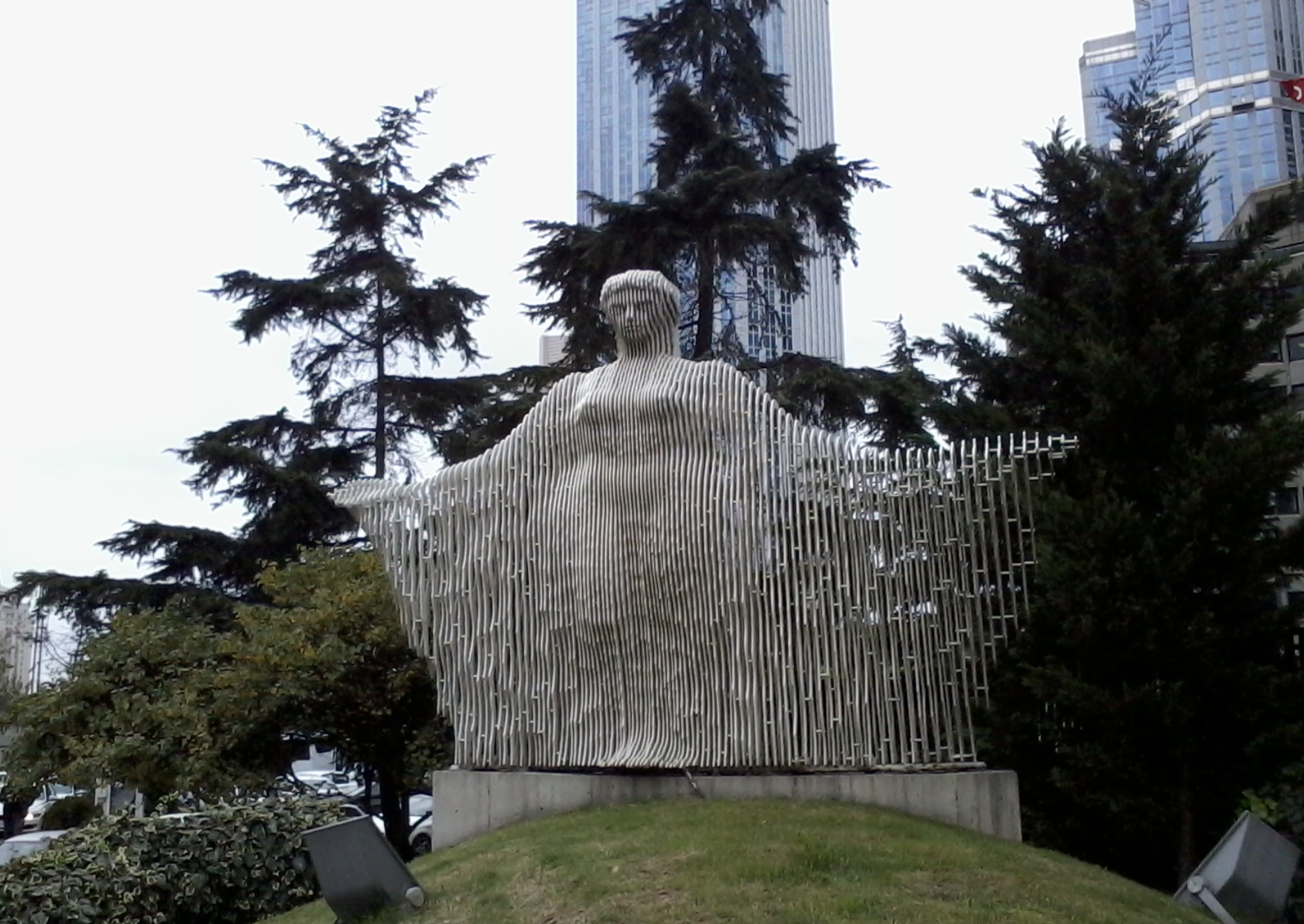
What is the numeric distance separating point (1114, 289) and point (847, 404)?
5395mm

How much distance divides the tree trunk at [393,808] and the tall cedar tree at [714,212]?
6.69 meters

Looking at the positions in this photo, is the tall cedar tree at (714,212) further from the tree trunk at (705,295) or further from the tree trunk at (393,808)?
the tree trunk at (393,808)

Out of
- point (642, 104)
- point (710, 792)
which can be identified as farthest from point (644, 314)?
point (642, 104)


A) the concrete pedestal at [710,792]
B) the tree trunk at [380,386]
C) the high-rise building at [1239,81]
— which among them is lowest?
the concrete pedestal at [710,792]

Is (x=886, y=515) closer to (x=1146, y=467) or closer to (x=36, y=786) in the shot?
(x=1146, y=467)

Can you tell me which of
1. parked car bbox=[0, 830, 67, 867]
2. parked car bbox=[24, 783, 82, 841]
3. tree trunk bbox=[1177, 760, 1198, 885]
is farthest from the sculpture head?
parked car bbox=[24, 783, 82, 841]

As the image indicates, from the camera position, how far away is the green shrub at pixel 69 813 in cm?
2994

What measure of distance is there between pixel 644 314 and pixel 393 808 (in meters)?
10.3

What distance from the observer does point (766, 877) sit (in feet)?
28.7

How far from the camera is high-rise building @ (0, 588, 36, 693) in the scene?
34.2 meters

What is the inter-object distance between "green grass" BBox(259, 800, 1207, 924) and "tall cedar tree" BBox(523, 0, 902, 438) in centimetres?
892

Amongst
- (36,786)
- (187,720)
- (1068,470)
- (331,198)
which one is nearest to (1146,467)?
(1068,470)

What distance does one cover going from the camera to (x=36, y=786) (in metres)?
17.9

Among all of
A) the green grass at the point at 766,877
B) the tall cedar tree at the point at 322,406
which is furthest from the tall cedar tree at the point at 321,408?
the green grass at the point at 766,877
